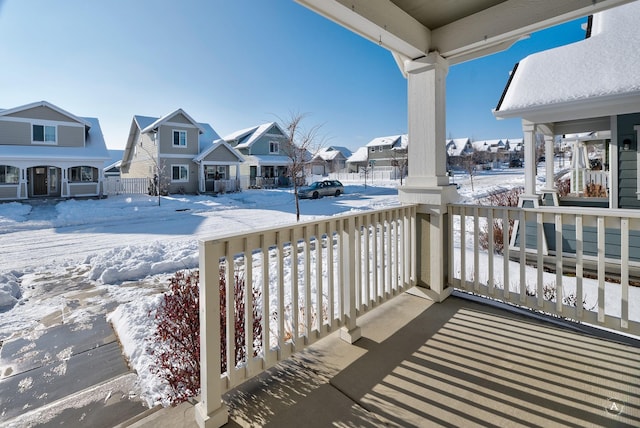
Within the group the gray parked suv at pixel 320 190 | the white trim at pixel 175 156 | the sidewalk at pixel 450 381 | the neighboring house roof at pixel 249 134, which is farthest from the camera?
the neighboring house roof at pixel 249 134

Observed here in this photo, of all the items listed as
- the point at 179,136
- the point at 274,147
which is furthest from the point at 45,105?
the point at 274,147

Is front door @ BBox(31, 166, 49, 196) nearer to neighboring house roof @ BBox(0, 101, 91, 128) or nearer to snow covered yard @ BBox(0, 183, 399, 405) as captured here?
neighboring house roof @ BBox(0, 101, 91, 128)

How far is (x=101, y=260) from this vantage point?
613cm

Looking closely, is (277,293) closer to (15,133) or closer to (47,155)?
(47,155)

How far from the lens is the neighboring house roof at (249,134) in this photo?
81.9 ft

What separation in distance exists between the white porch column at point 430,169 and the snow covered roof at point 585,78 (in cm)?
313

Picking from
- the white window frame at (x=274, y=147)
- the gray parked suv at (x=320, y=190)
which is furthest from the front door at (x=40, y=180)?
the white window frame at (x=274, y=147)

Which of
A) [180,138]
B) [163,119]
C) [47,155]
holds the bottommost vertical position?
[47,155]

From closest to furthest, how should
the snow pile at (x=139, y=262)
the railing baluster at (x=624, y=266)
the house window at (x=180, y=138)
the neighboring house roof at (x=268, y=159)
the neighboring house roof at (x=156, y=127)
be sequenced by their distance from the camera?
the railing baluster at (x=624, y=266)
the snow pile at (x=139, y=262)
the neighboring house roof at (x=156, y=127)
the house window at (x=180, y=138)
the neighboring house roof at (x=268, y=159)

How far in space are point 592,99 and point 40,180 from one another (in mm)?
22335

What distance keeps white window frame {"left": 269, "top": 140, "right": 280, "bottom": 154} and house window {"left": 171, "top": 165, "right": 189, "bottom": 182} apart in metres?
7.85

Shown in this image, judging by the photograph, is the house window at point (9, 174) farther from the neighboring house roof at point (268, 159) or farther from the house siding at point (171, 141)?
the neighboring house roof at point (268, 159)

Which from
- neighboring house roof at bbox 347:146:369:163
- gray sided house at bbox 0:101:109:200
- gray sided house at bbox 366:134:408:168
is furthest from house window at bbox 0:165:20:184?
gray sided house at bbox 366:134:408:168

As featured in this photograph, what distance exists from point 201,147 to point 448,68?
20.0m
